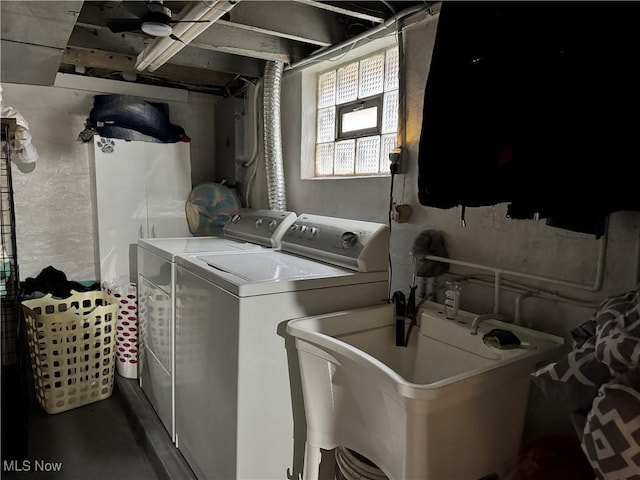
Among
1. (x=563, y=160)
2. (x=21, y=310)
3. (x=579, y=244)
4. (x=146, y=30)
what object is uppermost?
(x=146, y=30)

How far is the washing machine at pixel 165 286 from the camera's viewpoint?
2090 mm

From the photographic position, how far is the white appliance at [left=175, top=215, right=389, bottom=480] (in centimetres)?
151

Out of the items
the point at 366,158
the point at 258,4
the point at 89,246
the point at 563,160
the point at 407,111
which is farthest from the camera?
the point at 89,246

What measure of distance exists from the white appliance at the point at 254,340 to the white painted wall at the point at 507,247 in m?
0.26

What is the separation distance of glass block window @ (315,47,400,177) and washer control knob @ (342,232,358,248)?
48cm

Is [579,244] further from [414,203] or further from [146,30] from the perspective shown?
[146,30]

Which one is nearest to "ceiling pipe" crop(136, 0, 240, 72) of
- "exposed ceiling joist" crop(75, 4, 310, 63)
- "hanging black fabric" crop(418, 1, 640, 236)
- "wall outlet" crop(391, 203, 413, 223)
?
"exposed ceiling joist" crop(75, 4, 310, 63)

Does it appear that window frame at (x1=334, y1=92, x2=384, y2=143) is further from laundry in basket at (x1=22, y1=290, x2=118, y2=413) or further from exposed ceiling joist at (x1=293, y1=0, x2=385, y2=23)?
laundry in basket at (x1=22, y1=290, x2=118, y2=413)

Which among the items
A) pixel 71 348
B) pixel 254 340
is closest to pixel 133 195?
pixel 71 348

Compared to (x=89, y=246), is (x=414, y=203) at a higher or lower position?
higher

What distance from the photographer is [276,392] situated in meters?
1.58

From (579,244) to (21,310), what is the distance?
116 inches

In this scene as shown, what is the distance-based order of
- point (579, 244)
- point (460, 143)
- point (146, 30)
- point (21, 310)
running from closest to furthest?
1. point (460, 143)
2. point (579, 244)
3. point (146, 30)
4. point (21, 310)

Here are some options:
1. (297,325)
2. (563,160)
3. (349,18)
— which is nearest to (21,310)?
(297,325)
